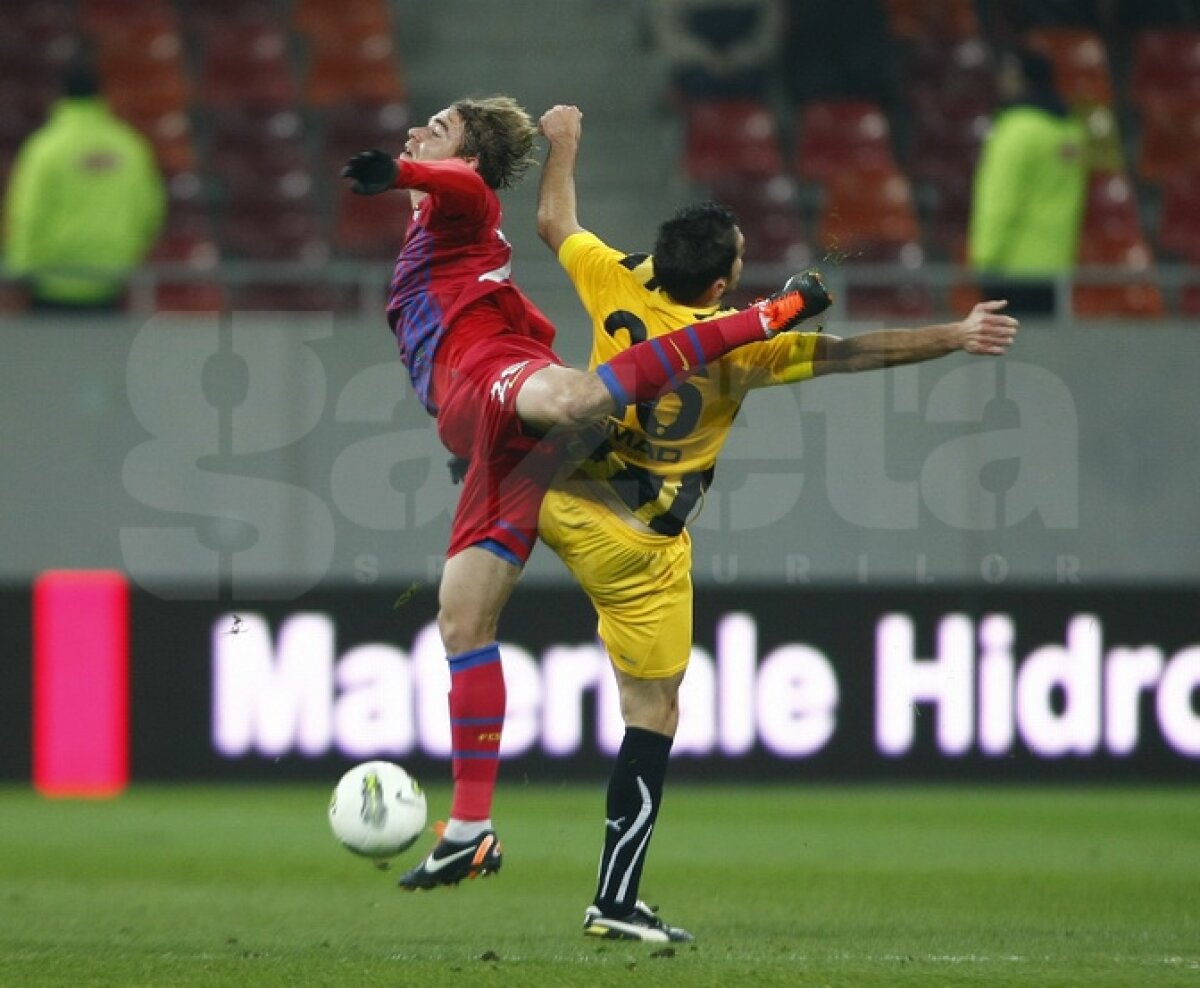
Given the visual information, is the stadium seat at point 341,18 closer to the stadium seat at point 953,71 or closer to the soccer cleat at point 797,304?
the stadium seat at point 953,71

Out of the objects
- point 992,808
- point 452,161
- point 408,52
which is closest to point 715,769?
point 992,808

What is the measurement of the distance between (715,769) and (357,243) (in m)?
3.79

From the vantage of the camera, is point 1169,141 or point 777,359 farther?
point 1169,141

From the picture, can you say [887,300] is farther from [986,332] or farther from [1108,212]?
[986,332]

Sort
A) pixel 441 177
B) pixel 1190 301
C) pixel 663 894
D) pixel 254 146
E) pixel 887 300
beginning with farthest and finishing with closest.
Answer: pixel 254 146 → pixel 1190 301 → pixel 887 300 → pixel 663 894 → pixel 441 177

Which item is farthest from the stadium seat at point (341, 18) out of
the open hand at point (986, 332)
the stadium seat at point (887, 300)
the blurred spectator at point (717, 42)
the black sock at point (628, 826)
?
the black sock at point (628, 826)

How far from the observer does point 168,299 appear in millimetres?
11102

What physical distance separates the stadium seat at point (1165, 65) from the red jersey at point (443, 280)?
27.4 ft

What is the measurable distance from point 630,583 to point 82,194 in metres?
5.86

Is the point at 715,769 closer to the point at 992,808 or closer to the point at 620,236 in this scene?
the point at 992,808

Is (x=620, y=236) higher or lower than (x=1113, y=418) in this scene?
higher

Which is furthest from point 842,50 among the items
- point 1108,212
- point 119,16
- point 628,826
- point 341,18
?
point 628,826

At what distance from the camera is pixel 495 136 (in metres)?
6.30

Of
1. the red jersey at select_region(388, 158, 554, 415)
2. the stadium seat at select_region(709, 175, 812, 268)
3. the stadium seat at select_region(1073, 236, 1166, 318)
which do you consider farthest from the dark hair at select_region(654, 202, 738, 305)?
the stadium seat at select_region(709, 175, 812, 268)
